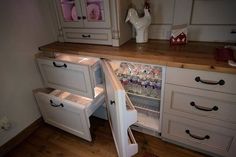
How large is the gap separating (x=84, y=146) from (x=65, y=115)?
0.34 metres

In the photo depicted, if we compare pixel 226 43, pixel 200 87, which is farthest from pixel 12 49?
pixel 226 43

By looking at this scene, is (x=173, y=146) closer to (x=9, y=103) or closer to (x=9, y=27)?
(x=9, y=103)

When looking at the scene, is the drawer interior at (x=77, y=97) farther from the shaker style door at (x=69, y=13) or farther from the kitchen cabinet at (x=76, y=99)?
the shaker style door at (x=69, y=13)

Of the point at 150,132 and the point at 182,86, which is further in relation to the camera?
the point at 150,132

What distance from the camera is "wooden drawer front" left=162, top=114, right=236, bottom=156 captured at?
1127 mm

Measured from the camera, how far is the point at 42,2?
1551mm

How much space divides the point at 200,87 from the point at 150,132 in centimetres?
70

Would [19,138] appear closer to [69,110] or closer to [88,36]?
[69,110]

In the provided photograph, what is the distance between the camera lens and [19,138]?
1.57m

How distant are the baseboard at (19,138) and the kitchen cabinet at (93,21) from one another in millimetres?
964

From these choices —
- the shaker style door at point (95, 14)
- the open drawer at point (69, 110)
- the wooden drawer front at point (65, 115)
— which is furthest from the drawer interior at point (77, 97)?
the shaker style door at point (95, 14)

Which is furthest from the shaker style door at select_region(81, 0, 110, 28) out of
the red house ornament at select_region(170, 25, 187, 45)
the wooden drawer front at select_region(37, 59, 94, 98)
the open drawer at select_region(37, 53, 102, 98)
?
the red house ornament at select_region(170, 25, 187, 45)

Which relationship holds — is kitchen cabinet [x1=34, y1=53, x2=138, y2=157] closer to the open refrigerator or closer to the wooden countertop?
the wooden countertop

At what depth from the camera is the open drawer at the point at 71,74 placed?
1238mm
